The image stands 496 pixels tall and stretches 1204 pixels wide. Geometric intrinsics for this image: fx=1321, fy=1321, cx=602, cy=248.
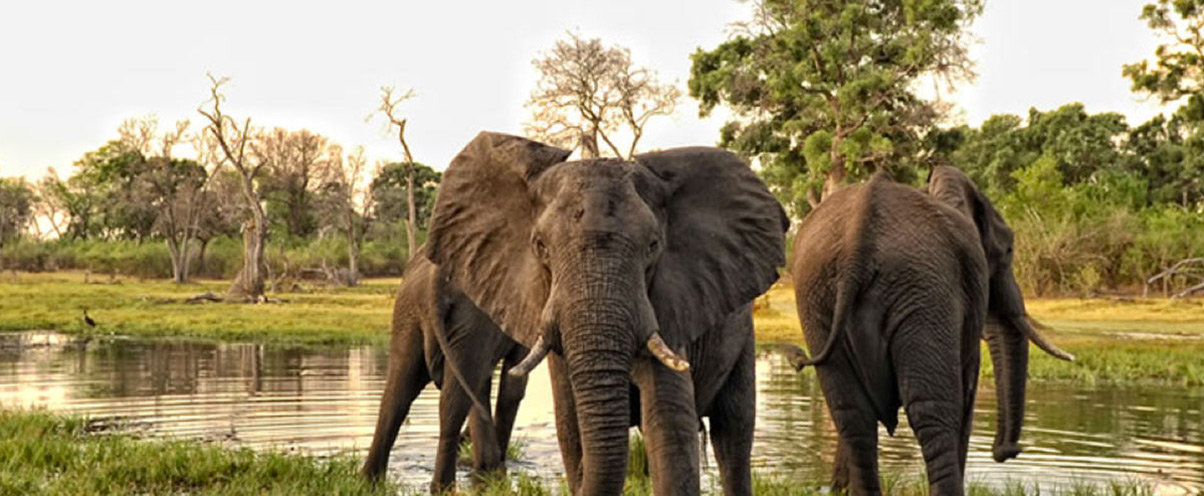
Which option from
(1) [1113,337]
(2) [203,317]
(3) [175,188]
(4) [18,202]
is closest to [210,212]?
(3) [175,188]

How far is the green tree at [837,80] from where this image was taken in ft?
130

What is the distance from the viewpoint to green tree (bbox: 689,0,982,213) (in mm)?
39656

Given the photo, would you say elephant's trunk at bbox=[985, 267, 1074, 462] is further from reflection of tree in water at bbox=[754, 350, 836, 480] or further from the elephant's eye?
the elephant's eye

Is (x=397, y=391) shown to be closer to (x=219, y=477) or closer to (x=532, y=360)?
(x=219, y=477)

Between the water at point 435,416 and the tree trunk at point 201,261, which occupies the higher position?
the tree trunk at point 201,261

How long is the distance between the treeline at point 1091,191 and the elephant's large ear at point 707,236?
3422 cm

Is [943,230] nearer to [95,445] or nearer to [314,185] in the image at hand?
[95,445]

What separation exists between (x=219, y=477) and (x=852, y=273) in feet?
13.8

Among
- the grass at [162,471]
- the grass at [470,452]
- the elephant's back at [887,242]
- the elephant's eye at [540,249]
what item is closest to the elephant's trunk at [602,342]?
the elephant's eye at [540,249]

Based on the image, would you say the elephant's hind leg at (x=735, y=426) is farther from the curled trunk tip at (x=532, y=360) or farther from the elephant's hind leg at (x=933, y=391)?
the curled trunk tip at (x=532, y=360)

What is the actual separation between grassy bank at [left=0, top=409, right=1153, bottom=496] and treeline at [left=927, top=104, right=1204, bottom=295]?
1255 inches

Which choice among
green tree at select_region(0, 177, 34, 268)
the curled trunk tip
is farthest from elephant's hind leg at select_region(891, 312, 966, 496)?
green tree at select_region(0, 177, 34, 268)

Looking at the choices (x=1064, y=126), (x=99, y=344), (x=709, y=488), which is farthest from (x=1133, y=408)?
(x=1064, y=126)

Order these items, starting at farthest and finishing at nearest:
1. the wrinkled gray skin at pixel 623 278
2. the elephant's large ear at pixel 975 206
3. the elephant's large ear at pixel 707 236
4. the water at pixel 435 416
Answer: the water at pixel 435 416, the elephant's large ear at pixel 975 206, the elephant's large ear at pixel 707 236, the wrinkled gray skin at pixel 623 278
